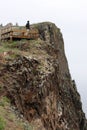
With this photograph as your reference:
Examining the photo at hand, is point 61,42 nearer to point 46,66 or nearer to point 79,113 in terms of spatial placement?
point 79,113

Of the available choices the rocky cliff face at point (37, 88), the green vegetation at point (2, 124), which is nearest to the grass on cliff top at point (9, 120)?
the green vegetation at point (2, 124)

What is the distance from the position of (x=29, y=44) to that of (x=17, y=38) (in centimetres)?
192

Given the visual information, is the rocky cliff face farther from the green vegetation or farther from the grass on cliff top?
the green vegetation

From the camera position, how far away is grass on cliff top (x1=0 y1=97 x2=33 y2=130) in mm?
22544

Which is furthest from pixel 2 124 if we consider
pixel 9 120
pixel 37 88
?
pixel 37 88

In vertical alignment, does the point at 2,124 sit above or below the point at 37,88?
below

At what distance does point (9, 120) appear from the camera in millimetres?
24062

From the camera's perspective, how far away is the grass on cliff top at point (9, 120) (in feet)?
74.0

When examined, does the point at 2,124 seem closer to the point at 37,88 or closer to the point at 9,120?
the point at 9,120

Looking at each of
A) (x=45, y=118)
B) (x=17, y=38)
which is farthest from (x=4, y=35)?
(x=45, y=118)

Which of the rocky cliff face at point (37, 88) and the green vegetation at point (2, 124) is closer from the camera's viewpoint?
the green vegetation at point (2, 124)

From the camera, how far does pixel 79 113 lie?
48844 mm

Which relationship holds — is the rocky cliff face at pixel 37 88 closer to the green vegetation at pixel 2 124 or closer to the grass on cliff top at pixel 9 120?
the grass on cliff top at pixel 9 120

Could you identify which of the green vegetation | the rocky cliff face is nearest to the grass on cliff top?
the green vegetation
